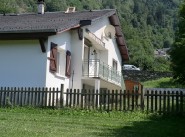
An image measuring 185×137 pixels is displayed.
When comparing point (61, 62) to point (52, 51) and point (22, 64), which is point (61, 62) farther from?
point (22, 64)

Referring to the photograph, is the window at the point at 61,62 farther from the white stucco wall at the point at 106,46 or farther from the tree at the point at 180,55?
the tree at the point at 180,55

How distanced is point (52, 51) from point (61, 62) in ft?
7.56

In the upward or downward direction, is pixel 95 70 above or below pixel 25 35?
below

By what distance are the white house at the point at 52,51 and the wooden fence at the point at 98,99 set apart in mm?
865

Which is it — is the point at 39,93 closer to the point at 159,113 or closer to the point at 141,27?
the point at 159,113

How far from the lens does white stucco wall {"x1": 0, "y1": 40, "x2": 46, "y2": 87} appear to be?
21.0m

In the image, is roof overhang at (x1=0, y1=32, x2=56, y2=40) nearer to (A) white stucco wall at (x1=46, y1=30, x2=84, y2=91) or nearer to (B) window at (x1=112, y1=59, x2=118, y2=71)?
(A) white stucco wall at (x1=46, y1=30, x2=84, y2=91)

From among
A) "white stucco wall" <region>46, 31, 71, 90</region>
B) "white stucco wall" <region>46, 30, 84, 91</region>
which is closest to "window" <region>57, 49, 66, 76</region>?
"white stucco wall" <region>46, 31, 71, 90</region>

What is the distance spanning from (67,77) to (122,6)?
175 meters

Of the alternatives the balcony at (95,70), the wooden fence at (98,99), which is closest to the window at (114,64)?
the balcony at (95,70)

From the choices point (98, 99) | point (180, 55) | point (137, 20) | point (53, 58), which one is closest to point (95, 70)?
point (53, 58)

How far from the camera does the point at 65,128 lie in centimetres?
1198

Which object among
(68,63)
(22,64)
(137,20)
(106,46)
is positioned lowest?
(22,64)

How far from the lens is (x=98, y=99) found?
18.9 meters
